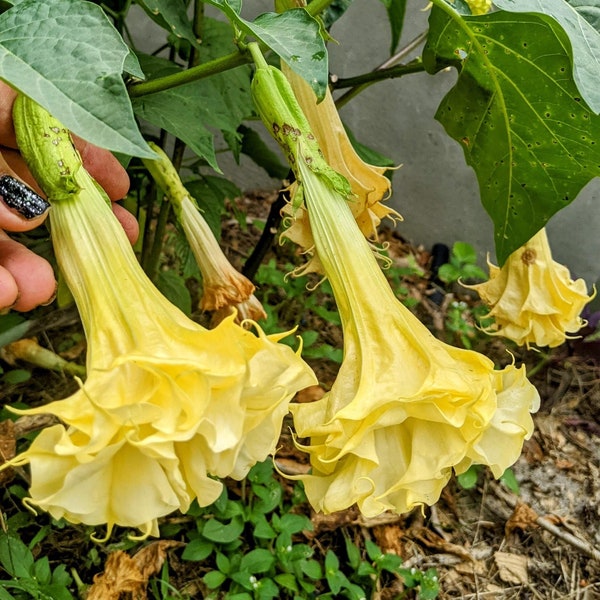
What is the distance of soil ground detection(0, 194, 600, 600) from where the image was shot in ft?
4.01

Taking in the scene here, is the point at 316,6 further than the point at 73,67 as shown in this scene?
Yes

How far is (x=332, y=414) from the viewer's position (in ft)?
1.82

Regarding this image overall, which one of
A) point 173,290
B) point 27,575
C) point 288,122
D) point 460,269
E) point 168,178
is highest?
point 288,122

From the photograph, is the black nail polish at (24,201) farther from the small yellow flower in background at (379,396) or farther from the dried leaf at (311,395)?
the dried leaf at (311,395)

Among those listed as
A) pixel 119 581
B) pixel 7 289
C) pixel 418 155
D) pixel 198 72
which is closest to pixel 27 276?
pixel 7 289

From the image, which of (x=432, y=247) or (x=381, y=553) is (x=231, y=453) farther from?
(x=432, y=247)

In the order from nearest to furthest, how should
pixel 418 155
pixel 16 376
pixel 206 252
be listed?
1. pixel 206 252
2. pixel 16 376
3. pixel 418 155

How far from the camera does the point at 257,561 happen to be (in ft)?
3.37

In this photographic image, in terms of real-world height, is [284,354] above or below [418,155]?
above

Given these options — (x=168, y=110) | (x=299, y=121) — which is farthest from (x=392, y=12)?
(x=299, y=121)

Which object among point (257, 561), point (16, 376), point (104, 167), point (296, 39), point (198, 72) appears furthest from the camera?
point (16, 376)

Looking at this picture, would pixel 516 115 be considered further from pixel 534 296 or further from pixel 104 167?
pixel 104 167

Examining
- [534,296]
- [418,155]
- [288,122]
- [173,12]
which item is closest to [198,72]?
[288,122]

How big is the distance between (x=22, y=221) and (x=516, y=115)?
1.83 ft
